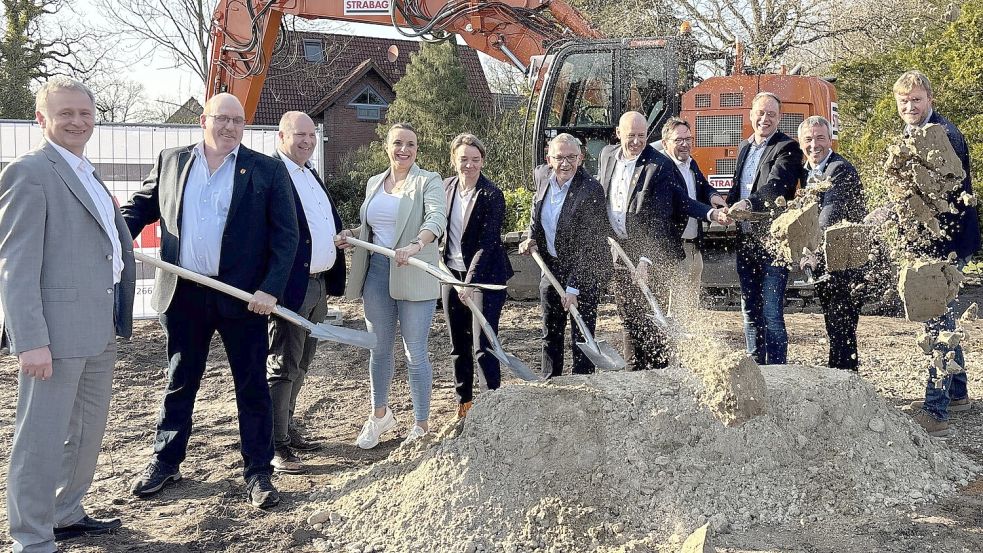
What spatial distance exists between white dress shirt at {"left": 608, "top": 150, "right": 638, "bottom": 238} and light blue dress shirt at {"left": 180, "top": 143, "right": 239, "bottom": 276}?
7.37 feet

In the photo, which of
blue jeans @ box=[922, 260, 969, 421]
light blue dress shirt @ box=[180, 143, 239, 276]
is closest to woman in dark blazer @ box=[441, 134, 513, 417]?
light blue dress shirt @ box=[180, 143, 239, 276]

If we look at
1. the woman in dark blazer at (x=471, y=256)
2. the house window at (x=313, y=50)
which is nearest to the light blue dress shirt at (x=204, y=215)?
the woman in dark blazer at (x=471, y=256)

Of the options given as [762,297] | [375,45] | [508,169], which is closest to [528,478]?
[762,297]

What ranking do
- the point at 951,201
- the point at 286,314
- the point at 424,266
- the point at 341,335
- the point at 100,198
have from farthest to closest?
the point at 951,201, the point at 424,266, the point at 341,335, the point at 286,314, the point at 100,198

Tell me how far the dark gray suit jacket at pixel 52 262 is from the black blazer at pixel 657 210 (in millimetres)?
2771

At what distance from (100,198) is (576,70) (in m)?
6.13

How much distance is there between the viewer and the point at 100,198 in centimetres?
335

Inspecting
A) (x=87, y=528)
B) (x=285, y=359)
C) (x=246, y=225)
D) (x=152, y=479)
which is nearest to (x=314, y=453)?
(x=285, y=359)

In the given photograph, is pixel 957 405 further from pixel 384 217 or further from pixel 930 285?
pixel 384 217

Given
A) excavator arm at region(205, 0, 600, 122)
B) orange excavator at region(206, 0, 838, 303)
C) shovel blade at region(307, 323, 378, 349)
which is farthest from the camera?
excavator arm at region(205, 0, 600, 122)

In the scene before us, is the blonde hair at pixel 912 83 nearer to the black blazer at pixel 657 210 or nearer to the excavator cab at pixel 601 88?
the black blazer at pixel 657 210

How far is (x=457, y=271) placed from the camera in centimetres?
481

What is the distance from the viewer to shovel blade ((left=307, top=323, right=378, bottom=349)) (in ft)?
13.3

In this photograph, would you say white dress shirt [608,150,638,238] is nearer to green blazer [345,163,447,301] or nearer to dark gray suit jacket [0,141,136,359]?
green blazer [345,163,447,301]
